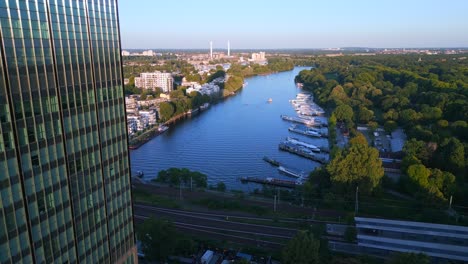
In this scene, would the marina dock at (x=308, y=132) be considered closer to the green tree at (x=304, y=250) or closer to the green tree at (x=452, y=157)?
the green tree at (x=452, y=157)

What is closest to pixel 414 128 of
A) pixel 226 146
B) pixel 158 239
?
pixel 226 146

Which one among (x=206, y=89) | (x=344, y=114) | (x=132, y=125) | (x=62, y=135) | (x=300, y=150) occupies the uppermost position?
(x=62, y=135)

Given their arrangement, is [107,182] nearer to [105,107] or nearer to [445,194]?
[105,107]

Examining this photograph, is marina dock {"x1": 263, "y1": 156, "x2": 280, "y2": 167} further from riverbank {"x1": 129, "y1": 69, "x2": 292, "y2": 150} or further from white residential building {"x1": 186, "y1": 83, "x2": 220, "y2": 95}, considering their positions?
white residential building {"x1": 186, "y1": 83, "x2": 220, "y2": 95}

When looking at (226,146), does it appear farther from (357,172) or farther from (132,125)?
(357,172)

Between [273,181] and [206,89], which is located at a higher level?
[206,89]

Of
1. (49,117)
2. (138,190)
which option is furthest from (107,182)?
(138,190)
